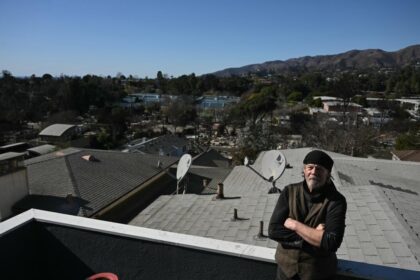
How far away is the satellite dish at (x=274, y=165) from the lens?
7707 millimetres

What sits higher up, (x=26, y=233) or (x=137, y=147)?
(x=26, y=233)

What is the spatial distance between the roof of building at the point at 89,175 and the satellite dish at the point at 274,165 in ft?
16.7

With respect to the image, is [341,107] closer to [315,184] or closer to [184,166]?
[184,166]

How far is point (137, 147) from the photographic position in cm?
2464

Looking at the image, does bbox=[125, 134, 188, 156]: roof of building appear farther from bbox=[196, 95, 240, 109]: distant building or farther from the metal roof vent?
bbox=[196, 95, 240, 109]: distant building

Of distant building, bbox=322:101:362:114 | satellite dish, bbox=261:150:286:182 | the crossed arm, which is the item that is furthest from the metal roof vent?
distant building, bbox=322:101:362:114

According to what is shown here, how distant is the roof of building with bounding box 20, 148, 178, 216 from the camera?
10.5m

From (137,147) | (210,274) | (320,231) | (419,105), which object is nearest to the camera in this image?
(320,231)

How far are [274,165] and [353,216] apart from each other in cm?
307

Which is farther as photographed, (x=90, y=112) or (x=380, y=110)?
(x=90, y=112)

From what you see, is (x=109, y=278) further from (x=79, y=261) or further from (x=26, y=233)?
(x=26, y=233)

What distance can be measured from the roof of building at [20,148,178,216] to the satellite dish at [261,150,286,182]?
5100 mm

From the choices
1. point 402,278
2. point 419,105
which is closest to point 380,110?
point 419,105

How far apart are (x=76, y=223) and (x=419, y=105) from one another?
55.3 metres
